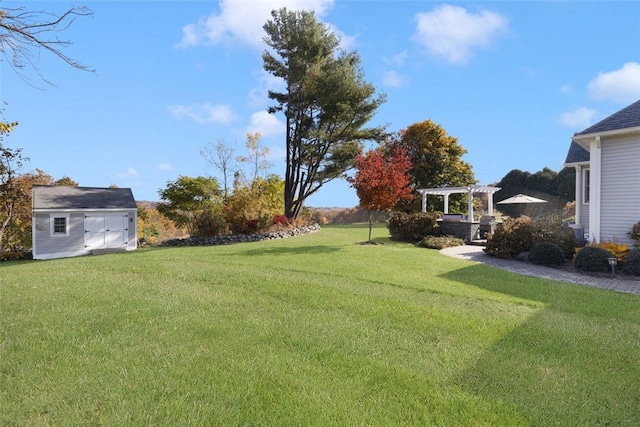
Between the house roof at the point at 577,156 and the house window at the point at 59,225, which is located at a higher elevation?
the house roof at the point at 577,156

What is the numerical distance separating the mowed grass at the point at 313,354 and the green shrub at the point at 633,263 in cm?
307

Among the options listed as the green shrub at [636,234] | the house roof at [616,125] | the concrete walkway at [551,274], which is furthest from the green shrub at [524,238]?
the house roof at [616,125]

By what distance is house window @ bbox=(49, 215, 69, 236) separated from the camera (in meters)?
18.1

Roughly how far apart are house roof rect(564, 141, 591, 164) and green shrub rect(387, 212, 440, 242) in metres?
5.68

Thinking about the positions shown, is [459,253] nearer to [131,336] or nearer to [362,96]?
[131,336]

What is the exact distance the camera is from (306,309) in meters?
5.33

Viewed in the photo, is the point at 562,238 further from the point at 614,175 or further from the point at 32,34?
the point at 32,34

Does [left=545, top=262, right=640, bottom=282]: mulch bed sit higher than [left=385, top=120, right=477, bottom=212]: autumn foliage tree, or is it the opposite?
[left=385, top=120, right=477, bottom=212]: autumn foliage tree

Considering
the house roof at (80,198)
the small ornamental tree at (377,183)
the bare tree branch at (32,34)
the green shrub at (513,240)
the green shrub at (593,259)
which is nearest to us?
the bare tree branch at (32,34)

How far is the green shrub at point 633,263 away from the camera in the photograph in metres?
9.25

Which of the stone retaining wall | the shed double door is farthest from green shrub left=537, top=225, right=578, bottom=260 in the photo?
the shed double door

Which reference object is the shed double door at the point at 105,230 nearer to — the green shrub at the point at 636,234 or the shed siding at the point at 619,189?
the shed siding at the point at 619,189

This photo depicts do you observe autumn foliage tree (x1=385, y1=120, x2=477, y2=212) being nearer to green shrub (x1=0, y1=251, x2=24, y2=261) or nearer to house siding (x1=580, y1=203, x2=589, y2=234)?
house siding (x1=580, y1=203, x2=589, y2=234)

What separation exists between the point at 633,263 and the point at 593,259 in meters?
0.83
